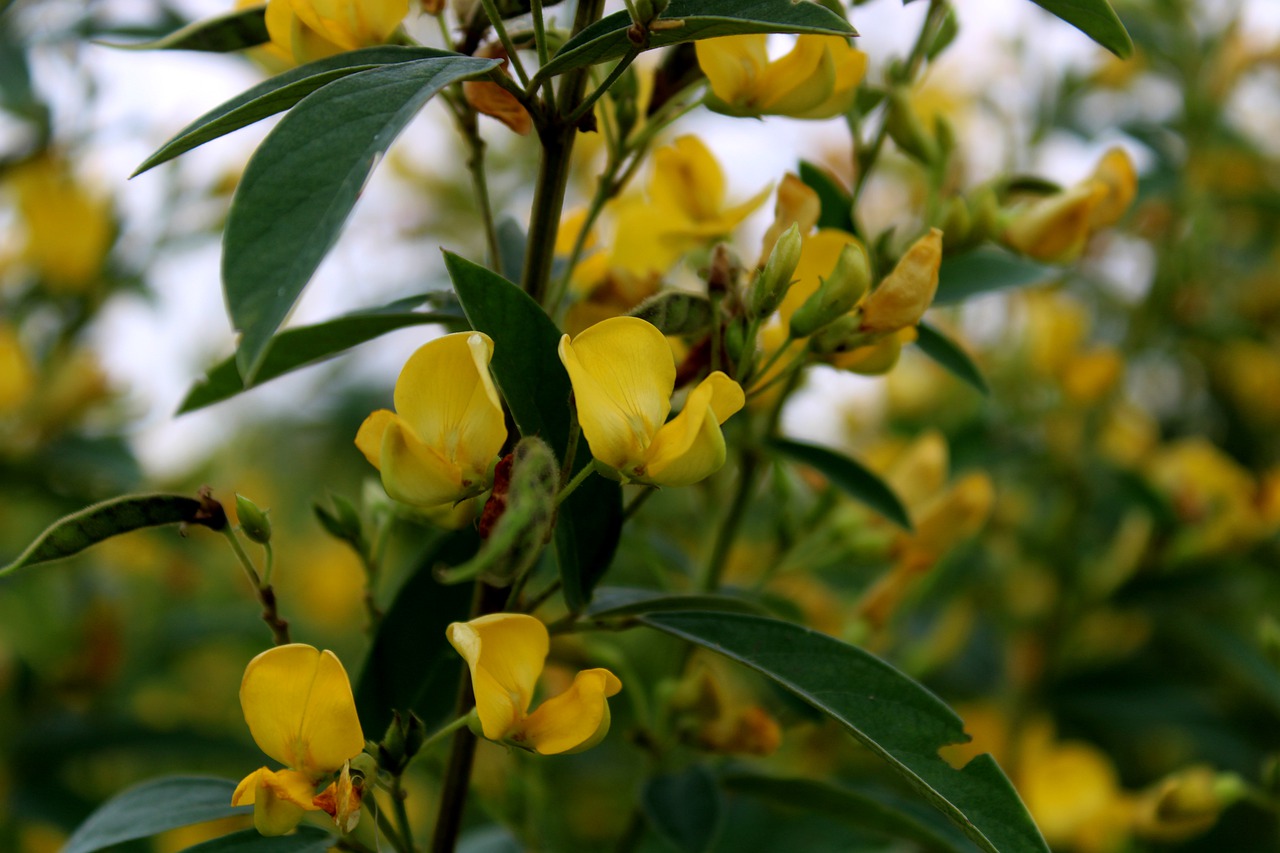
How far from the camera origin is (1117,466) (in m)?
1.43

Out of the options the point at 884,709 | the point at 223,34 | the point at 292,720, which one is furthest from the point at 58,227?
the point at 884,709

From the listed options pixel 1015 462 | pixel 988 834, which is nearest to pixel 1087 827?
pixel 1015 462

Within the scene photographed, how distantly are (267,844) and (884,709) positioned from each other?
1.07 feet

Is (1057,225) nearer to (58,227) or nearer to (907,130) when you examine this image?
(907,130)

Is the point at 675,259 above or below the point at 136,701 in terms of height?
above

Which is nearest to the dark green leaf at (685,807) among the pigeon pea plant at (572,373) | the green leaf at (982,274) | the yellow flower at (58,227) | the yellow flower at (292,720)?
the pigeon pea plant at (572,373)

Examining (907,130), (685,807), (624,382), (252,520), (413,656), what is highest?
(907,130)

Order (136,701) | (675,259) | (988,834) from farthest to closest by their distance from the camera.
A: (136,701) < (675,259) < (988,834)

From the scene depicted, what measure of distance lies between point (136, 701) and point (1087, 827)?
1.36 meters

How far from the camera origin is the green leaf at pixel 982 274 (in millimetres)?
778

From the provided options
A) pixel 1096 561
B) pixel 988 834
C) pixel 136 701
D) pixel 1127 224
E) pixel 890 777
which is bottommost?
pixel 136 701

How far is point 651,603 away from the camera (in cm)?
62

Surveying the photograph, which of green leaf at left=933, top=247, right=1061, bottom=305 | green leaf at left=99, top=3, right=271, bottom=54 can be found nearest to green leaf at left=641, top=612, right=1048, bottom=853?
green leaf at left=933, top=247, right=1061, bottom=305

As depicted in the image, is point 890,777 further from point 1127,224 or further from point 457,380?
point 457,380
